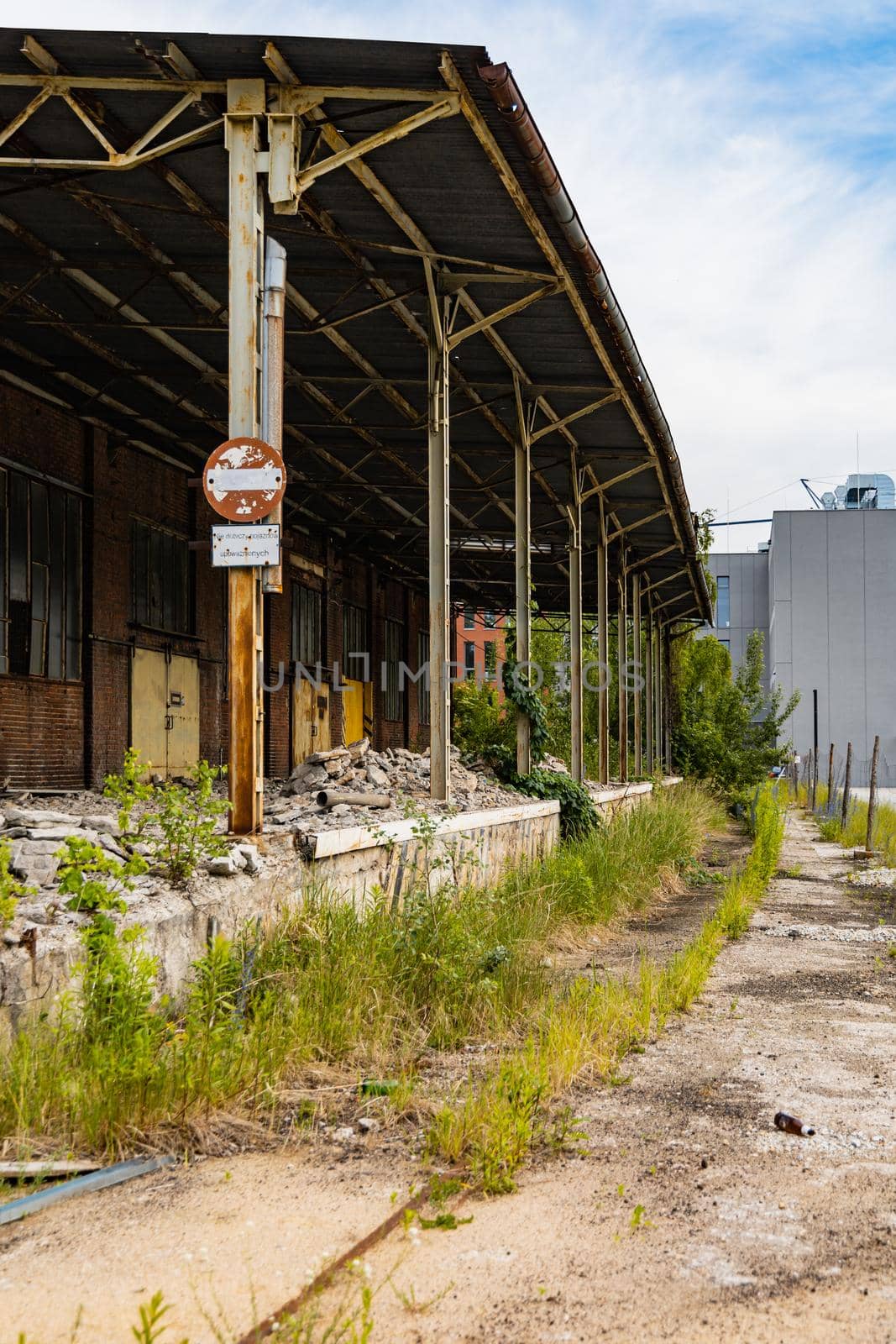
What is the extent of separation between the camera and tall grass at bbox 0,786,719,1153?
414cm

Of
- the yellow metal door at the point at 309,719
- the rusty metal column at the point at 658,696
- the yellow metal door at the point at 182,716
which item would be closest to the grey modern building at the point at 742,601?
the rusty metal column at the point at 658,696

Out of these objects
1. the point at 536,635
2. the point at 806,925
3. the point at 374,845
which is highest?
the point at 536,635

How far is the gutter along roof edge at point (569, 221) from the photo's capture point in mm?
7242

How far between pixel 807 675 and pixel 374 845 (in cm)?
5213

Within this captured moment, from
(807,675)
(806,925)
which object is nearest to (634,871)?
(806,925)

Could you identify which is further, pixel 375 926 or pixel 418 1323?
pixel 375 926

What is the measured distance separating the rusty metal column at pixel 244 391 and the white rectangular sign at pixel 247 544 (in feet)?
0.28

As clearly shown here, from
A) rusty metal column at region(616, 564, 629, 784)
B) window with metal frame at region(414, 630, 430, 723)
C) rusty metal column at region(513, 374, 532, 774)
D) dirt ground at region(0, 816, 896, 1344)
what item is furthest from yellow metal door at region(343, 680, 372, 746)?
dirt ground at region(0, 816, 896, 1344)

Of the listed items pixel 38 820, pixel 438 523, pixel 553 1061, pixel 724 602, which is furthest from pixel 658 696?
pixel 724 602

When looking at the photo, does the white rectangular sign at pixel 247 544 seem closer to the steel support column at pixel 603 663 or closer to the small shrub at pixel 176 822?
the small shrub at pixel 176 822

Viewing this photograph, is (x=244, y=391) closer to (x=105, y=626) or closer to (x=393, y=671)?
(x=105, y=626)

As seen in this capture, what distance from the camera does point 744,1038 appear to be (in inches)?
248

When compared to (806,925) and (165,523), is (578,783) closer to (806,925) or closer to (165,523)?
(806,925)

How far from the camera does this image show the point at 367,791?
9930 millimetres
